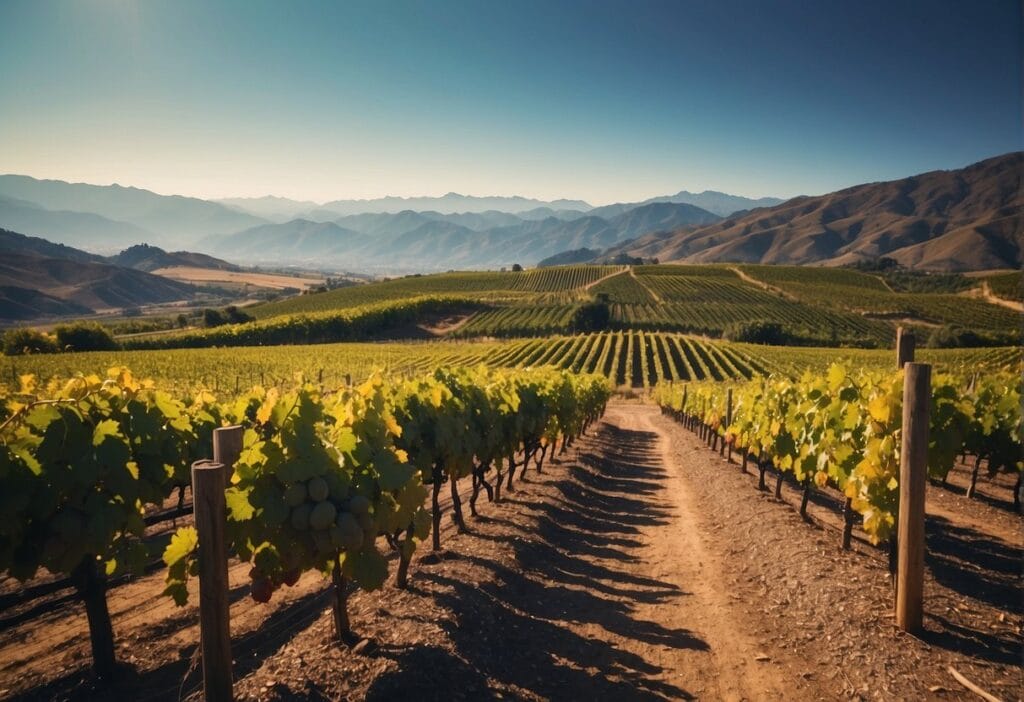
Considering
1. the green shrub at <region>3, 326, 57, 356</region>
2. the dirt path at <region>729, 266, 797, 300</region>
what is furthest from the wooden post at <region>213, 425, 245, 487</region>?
the dirt path at <region>729, 266, 797, 300</region>

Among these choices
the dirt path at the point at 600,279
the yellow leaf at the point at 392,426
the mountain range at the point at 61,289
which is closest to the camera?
the yellow leaf at the point at 392,426

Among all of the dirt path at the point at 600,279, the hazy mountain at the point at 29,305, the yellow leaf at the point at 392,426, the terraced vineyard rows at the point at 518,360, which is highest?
the dirt path at the point at 600,279

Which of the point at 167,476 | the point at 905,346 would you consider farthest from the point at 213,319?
the point at 905,346

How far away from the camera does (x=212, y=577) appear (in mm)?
3195

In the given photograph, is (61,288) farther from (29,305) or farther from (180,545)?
(180,545)

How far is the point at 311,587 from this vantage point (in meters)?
7.16

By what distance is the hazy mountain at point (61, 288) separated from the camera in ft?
485

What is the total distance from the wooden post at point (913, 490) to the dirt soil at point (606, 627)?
388 millimetres

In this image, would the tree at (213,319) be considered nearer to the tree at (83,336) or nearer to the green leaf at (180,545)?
the tree at (83,336)

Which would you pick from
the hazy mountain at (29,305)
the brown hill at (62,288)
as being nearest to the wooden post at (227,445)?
the hazy mountain at (29,305)

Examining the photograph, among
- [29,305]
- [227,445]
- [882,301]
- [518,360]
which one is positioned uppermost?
[29,305]

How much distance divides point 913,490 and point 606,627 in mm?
3667

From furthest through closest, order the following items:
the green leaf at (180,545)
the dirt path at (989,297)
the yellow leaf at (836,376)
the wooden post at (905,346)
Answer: the dirt path at (989,297) → the yellow leaf at (836,376) → the wooden post at (905,346) → the green leaf at (180,545)

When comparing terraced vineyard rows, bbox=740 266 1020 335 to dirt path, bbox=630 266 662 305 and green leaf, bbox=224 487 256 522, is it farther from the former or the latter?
green leaf, bbox=224 487 256 522
